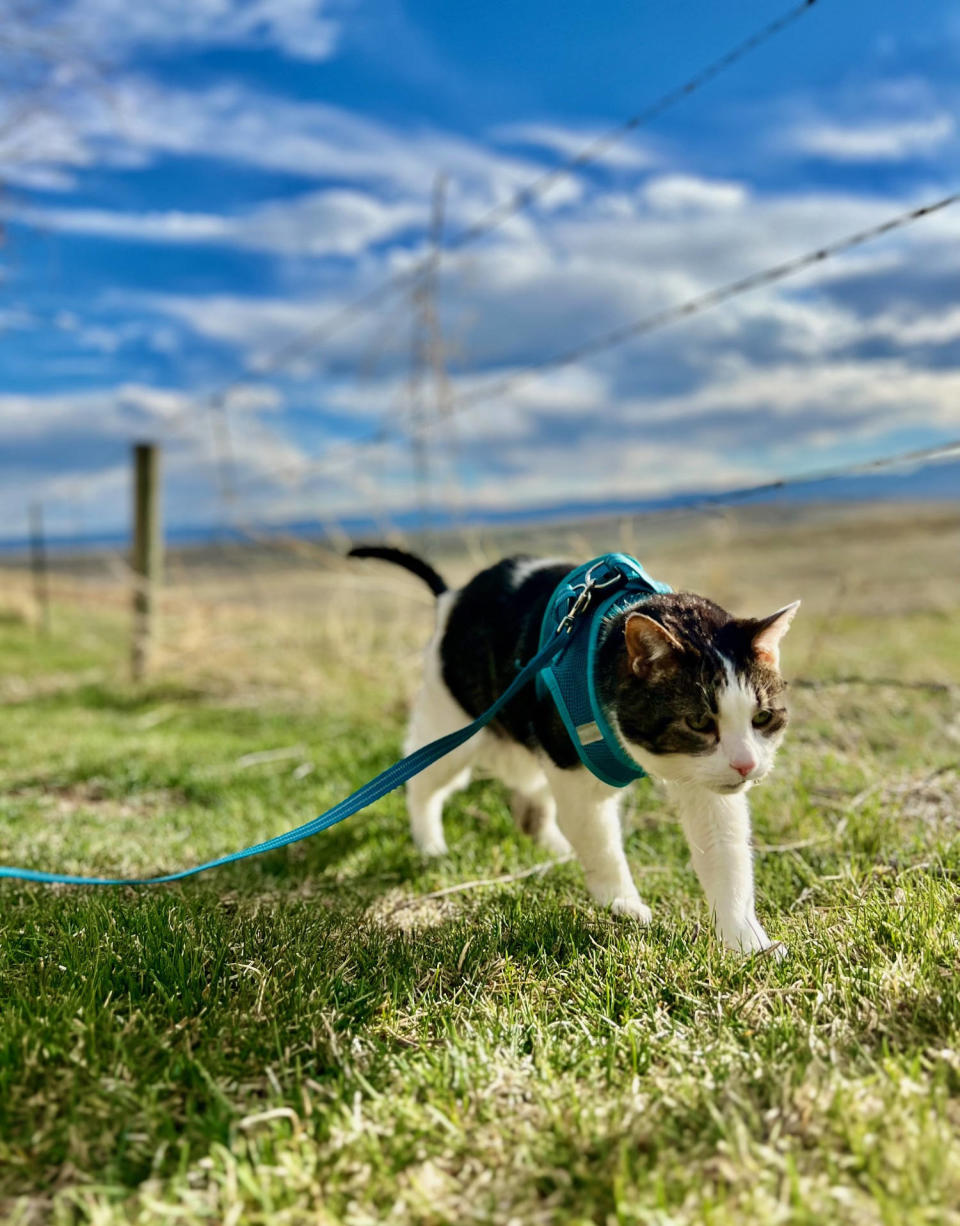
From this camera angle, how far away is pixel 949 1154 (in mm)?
1655

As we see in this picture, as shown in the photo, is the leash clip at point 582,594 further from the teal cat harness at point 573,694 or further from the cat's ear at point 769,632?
the cat's ear at point 769,632

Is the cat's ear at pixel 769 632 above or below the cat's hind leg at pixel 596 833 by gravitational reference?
above

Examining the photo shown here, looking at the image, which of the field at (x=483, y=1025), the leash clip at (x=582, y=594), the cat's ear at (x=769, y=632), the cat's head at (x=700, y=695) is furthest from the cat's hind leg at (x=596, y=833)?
the cat's ear at (x=769, y=632)

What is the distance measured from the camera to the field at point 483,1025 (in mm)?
1676

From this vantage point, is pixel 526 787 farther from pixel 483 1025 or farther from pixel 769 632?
pixel 483 1025

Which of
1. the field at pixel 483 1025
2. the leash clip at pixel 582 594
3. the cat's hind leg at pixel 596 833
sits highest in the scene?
the leash clip at pixel 582 594

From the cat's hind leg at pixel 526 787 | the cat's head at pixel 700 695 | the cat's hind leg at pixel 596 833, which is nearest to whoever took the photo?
the cat's head at pixel 700 695

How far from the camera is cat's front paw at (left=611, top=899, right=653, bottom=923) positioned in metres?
2.78

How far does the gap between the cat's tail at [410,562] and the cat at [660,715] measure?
454mm

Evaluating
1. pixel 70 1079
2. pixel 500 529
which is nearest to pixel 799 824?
pixel 70 1079

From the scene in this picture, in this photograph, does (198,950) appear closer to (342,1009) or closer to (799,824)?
(342,1009)

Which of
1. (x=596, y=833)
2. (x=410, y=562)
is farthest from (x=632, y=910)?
(x=410, y=562)

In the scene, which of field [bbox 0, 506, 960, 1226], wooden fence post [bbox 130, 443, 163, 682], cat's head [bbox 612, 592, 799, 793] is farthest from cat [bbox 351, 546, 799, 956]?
wooden fence post [bbox 130, 443, 163, 682]

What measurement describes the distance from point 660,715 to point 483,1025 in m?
0.89
